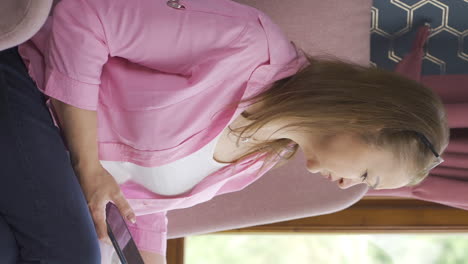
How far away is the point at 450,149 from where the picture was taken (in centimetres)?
183

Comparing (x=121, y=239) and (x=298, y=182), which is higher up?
(x=121, y=239)

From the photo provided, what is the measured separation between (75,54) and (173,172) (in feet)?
1.23

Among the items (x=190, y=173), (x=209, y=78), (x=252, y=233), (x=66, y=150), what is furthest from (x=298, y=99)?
(x=252, y=233)

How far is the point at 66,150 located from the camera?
124 centimetres

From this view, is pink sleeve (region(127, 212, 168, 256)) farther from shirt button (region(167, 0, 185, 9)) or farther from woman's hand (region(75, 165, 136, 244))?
shirt button (region(167, 0, 185, 9))

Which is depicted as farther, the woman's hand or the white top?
the white top

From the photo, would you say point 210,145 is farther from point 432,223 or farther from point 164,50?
point 432,223

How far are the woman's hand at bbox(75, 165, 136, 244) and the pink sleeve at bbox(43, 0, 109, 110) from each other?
0.16 metres

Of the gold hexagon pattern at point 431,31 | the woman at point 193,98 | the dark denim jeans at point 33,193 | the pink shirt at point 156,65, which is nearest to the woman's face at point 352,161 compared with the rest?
the woman at point 193,98

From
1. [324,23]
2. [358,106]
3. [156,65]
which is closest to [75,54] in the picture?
[156,65]

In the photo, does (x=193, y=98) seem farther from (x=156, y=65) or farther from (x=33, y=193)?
(x=33, y=193)

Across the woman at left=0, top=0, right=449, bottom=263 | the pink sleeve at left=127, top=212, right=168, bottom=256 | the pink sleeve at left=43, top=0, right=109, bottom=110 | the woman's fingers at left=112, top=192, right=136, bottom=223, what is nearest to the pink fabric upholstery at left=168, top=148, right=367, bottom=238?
the pink sleeve at left=127, top=212, right=168, bottom=256

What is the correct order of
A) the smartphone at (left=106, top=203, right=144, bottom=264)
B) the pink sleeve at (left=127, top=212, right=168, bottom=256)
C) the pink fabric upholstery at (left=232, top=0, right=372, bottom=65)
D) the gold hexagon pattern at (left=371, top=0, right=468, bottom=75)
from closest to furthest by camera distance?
the smartphone at (left=106, top=203, right=144, bottom=264) < the pink sleeve at (left=127, top=212, right=168, bottom=256) < the pink fabric upholstery at (left=232, top=0, right=372, bottom=65) < the gold hexagon pattern at (left=371, top=0, right=468, bottom=75)

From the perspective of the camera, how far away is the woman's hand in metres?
1.23
